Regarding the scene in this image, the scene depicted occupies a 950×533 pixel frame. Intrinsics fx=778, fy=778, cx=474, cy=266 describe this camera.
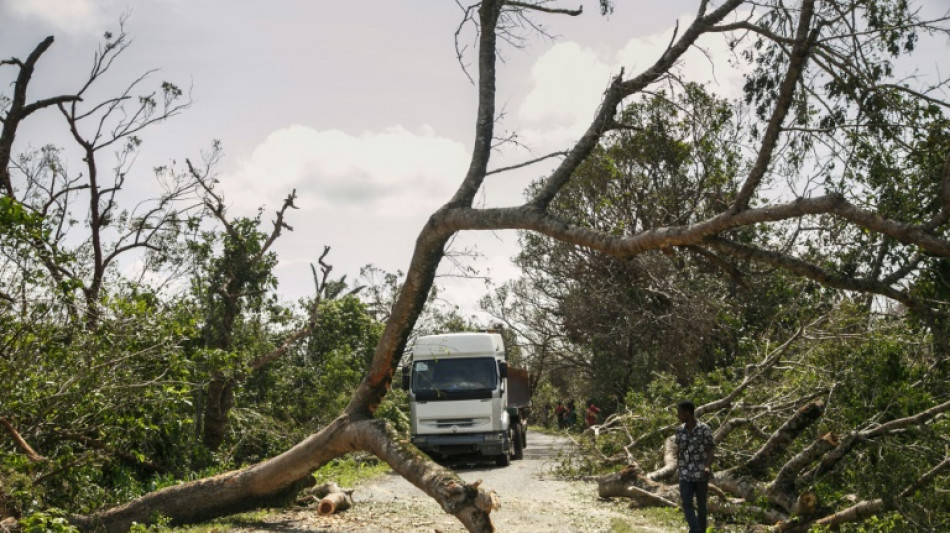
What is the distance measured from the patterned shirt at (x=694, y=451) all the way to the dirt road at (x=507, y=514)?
151 centimetres

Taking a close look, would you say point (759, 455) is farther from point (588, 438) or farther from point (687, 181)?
point (687, 181)

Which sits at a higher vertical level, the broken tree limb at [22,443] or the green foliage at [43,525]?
the broken tree limb at [22,443]


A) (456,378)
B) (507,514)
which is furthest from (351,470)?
(507,514)

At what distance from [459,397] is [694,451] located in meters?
10.1

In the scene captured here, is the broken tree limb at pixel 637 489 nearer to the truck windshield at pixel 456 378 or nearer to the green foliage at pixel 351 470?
the green foliage at pixel 351 470

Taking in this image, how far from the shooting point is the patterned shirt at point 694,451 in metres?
8.11

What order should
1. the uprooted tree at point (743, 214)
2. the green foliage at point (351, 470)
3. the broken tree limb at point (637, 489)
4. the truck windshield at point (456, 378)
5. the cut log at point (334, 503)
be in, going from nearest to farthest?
the uprooted tree at point (743, 214)
the broken tree limb at point (637, 489)
the cut log at point (334, 503)
the green foliage at point (351, 470)
the truck windshield at point (456, 378)

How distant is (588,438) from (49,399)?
9.07 meters

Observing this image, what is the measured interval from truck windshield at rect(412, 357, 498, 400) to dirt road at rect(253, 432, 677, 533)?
10.1ft

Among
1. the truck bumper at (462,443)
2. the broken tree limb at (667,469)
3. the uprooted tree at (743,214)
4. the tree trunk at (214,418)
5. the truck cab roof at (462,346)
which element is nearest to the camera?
the uprooted tree at (743,214)

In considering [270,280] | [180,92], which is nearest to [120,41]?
[180,92]

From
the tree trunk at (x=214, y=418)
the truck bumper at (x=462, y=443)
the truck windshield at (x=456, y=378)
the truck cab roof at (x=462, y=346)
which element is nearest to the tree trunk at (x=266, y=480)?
the tree trunk at (x=214, y=418)

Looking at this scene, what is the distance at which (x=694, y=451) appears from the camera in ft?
26.7

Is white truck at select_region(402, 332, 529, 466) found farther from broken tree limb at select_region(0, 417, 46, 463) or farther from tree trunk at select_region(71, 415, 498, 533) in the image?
broken tree limb at select_region(0, 417, 46, 463)
